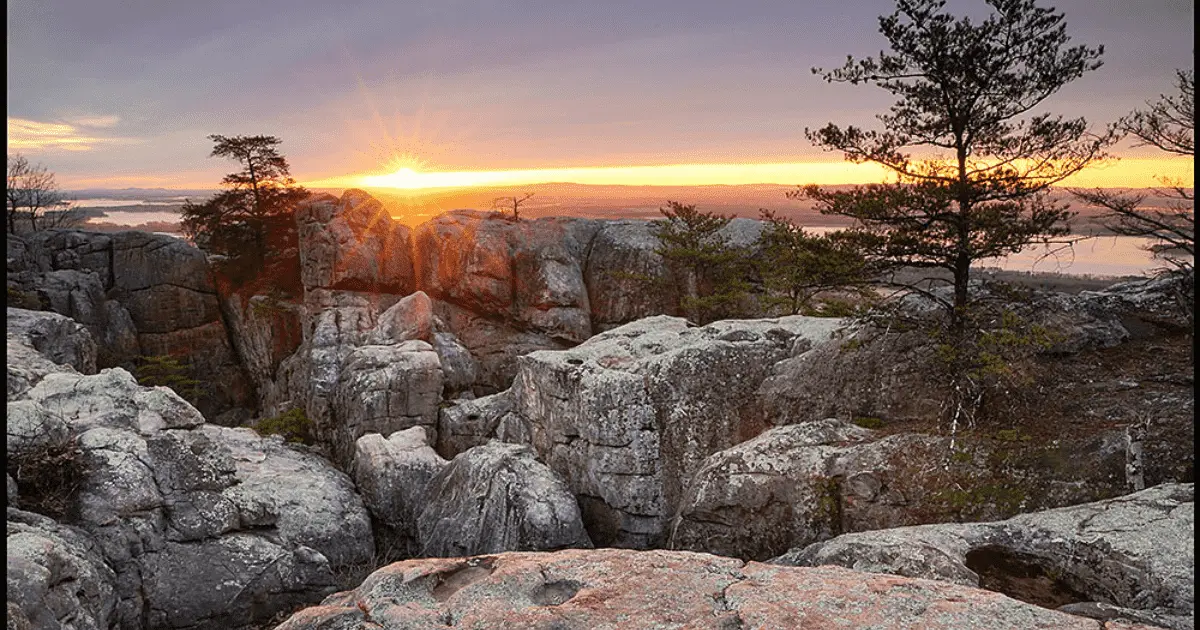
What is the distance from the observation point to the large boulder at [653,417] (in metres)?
19.8

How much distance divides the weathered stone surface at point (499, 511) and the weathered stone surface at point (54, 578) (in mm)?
7859

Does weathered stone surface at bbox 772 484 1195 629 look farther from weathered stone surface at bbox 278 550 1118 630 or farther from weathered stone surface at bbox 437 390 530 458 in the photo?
weathered stone surface at bbox 437 390 530 458

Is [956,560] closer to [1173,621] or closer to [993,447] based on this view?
[1173,621]

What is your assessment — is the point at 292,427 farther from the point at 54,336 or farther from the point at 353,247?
the point at 353,247

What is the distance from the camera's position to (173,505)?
55.2 ft

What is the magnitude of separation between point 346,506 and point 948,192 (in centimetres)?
1800

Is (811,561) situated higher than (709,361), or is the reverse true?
(709,361)

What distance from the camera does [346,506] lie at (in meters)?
19.9

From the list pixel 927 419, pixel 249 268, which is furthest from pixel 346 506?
pixel 249 268

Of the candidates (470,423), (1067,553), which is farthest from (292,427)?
(1067,553)

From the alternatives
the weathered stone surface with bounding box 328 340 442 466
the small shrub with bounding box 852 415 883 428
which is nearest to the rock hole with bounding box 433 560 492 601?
the small shrub with bounding box 852 415 883 428

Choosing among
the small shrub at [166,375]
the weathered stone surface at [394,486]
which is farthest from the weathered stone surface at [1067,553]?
the small shrub at [166,375]

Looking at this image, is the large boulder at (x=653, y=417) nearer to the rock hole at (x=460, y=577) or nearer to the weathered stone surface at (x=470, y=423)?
the weathered stone surface at (x=470, y=423)

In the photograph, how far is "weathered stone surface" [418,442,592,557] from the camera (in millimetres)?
19156
